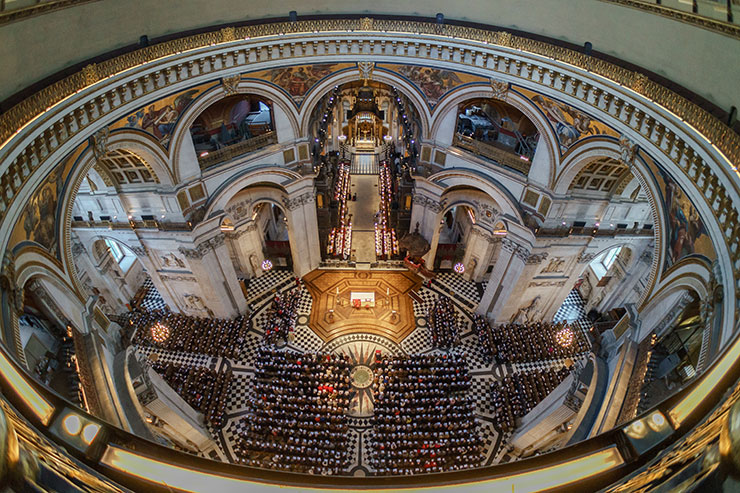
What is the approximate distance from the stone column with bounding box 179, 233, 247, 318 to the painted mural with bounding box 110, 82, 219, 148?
4670mm

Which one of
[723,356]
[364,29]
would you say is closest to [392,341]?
[364,29]

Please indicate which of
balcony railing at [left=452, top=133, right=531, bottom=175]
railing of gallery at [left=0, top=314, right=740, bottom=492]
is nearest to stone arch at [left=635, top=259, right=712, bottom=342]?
railing of gallery at [left=0, top=314, right=740, bottom=492]

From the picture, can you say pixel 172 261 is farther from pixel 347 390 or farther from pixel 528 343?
pixel 528 343

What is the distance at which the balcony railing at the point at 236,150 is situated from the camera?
53.0 ft

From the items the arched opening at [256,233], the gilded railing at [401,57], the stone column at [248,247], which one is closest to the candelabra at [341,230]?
the arched opening at [256,233]

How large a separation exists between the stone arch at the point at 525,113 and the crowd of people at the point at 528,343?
24.8ft

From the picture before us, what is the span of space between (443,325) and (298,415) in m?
7.74

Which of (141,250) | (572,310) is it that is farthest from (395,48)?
(572,310)

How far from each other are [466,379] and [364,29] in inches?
555

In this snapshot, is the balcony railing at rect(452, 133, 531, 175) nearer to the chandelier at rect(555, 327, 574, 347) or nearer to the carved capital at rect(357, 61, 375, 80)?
the carved capital at rect(357, 61, 375, 80)

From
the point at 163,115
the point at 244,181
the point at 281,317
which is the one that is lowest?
the point at 281,317

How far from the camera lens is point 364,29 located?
1494 centimetres

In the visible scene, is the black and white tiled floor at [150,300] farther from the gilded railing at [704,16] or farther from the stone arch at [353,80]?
the gilded railing at [704,16]

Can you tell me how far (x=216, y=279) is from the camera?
18.4 metres
